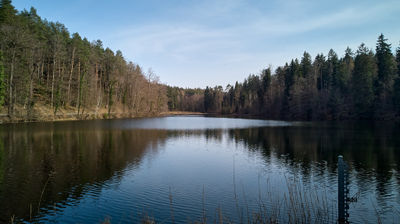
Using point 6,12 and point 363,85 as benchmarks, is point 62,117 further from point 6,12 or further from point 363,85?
point 363,85

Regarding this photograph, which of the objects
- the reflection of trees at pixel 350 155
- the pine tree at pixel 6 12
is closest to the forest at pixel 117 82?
the pine tree at pixel 6 12

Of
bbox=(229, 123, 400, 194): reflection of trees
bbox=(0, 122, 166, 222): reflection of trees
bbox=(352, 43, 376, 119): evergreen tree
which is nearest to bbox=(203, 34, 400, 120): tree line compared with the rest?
bbox=(352, 43, 376, 119): evergreen tree

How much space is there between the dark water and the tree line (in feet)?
156

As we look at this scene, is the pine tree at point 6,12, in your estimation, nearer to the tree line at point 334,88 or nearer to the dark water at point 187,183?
the dark water at point 187,183

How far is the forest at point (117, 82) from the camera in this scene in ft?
152

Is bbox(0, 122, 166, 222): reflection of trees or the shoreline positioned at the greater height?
the shoreline

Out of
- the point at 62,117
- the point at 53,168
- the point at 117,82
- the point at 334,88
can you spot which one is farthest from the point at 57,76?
the point at 334,88

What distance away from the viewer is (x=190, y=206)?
10547mm

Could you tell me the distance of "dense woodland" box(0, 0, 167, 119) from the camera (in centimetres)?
4434

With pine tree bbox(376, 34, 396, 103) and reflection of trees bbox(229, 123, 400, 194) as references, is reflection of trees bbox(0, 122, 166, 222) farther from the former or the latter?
pine tree bbox(376, 34, 396, 103)

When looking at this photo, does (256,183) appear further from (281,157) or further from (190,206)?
(281,157)

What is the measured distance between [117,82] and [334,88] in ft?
216

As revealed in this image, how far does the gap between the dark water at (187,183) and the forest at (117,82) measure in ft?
90.2

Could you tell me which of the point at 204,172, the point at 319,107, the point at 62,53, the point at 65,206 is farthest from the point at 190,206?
the point at 319,107
